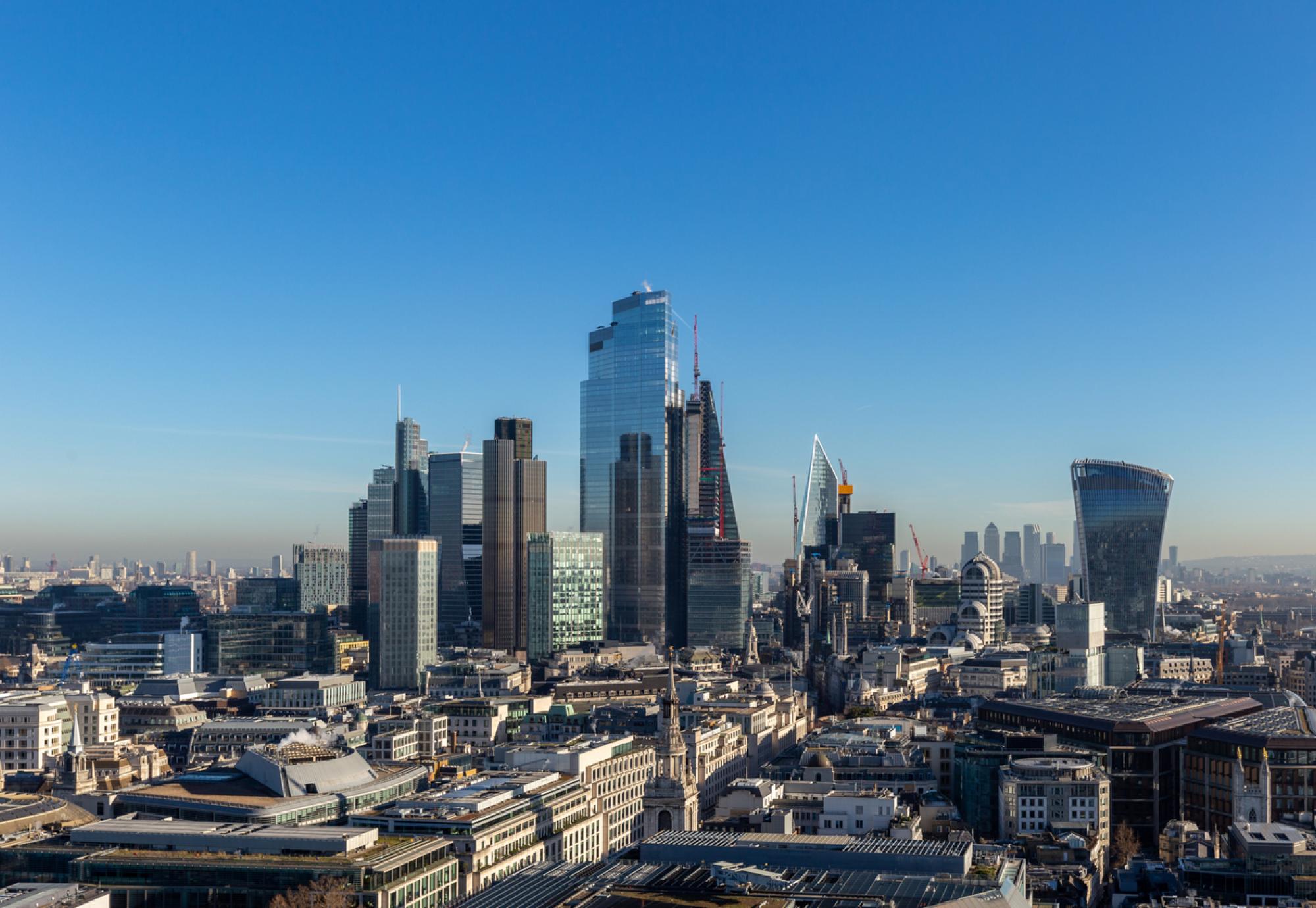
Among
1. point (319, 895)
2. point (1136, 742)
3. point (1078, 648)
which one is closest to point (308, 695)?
point (1078, 648)

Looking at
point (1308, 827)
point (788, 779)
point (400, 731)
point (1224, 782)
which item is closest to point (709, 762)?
point (788, 779)

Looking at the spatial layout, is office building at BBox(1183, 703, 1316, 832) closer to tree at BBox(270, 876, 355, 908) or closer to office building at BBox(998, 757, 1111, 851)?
office building at BBox(998, 757, 1111, 851)

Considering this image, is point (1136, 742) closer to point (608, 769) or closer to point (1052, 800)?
point (1052, 800)

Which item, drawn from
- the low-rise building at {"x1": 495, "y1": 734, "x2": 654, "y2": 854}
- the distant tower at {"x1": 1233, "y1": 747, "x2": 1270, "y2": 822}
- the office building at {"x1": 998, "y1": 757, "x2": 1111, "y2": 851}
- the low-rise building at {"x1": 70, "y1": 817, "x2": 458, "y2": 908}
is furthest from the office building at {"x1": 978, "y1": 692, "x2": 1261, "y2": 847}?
the low-rise building at {"x1": 70, "y1": 817, "x2": 458, "y2": 908}

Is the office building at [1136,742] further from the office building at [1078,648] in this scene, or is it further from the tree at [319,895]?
the tree at [319,895]

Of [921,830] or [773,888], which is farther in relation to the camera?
[921,830]

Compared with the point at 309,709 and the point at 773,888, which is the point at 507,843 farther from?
the point at 309,709
